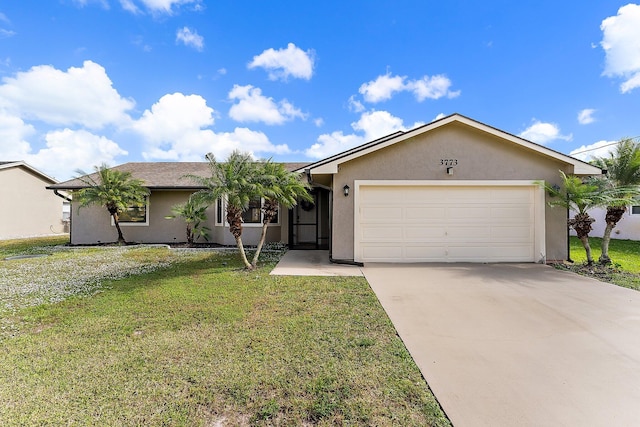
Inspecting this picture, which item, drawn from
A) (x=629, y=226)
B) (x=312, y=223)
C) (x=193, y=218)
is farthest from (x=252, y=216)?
(x=629, y=226)

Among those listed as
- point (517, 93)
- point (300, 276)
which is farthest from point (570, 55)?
point (300, 276)

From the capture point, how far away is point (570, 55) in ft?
45.5

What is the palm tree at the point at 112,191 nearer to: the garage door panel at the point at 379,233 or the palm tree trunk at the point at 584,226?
the garage door panel at the point at 379,233

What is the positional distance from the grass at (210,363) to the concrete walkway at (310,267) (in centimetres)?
182

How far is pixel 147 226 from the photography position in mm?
13359

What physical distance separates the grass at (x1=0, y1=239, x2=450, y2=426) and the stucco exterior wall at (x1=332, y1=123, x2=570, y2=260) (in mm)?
3577

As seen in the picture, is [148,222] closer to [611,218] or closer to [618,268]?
[611,218]

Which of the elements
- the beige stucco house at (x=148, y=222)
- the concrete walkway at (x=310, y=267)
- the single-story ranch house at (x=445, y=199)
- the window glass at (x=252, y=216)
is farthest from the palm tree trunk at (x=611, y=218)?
the window glass at (x=252, y=216)

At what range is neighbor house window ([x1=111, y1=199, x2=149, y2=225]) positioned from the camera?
13.4 meters

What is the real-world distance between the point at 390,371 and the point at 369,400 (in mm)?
565

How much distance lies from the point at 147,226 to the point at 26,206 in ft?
37.1

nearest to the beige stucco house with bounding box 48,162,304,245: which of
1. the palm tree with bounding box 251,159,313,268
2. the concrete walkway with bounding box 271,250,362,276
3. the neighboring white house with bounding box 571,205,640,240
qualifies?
the concrete walkway with bounding box 271,250,362,276

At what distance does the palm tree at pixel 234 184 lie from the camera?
23.7 ft

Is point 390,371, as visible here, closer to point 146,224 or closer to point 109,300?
point 109,300
